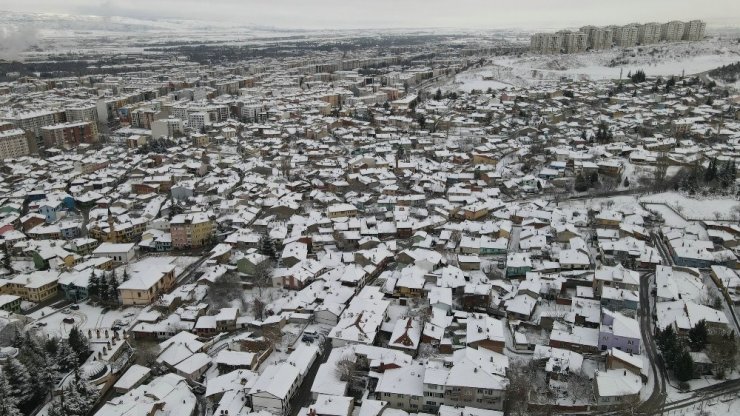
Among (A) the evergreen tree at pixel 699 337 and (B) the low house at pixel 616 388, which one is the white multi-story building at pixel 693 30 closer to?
(A) the evergreen tree at pixel 699 337

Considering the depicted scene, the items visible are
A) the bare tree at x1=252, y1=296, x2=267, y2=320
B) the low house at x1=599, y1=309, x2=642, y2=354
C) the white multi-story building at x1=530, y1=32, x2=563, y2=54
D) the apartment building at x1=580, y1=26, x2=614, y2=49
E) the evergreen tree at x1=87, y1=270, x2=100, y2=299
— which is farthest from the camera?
the white multi-story building at x1=530, y1=32, x2=563, y2=54

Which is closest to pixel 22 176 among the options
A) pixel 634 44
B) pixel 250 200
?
pixel 250 200

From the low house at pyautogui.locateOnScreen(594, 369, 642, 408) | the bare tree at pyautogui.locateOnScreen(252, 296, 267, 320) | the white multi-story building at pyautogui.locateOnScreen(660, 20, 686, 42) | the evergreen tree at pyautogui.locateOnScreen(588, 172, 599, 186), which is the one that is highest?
the white multi-story building at pyautogui.locateOnScreen(660, 20, 686, 42)

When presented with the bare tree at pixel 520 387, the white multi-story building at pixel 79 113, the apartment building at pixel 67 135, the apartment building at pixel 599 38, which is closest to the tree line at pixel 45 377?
the bare tree at pixel 520 387

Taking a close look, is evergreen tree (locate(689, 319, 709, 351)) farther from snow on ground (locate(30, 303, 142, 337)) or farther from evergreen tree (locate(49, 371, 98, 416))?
snow on ground (locate(30, 303, 142, 337))

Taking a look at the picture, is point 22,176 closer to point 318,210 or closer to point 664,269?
point 318,210

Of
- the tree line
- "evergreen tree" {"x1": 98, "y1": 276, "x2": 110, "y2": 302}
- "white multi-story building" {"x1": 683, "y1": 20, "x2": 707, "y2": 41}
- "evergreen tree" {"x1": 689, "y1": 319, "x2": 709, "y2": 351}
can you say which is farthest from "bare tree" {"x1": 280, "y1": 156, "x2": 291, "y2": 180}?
"white multi-story building" {"x1": 683, "y1": 20, "x2": 707, "y2": 41}

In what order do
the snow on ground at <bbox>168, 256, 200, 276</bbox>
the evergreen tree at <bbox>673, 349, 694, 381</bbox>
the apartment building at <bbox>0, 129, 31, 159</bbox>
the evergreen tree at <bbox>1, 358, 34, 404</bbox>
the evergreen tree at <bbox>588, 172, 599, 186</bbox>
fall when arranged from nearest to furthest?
the evergreen tree at <bbox>1, 358, 34, 404</bbox> → the evergreen tree at <bbox>673, 349, 694, 381</bbox> → the snow on ground at <bbox>168, 256, 200, 276</bbox> → the evergreen tree at <bbox>588, 172, 599, 186</bbox> → the apartment building at <bbox>0, 129, 31, 159</bbox>

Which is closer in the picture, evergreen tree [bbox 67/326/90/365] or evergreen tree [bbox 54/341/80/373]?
evergreen tree [bbox 54/341/80/373]
